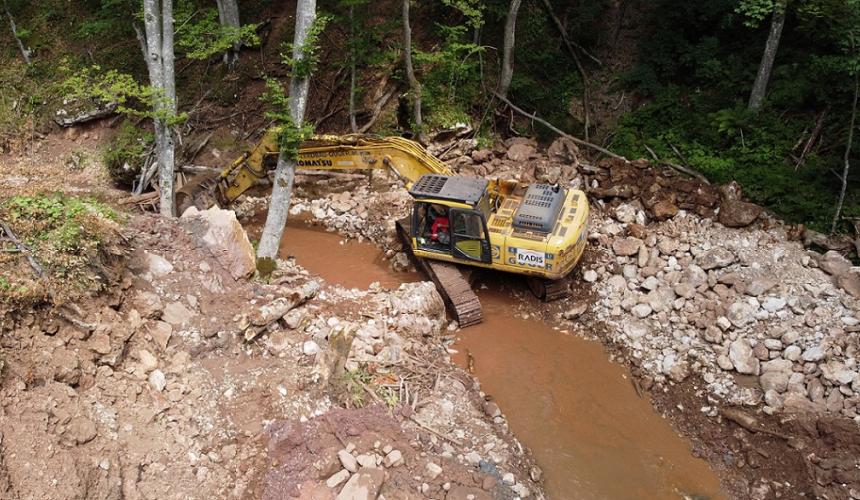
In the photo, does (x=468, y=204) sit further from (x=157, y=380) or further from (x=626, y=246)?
(x=157, y=380)

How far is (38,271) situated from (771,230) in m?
10.5

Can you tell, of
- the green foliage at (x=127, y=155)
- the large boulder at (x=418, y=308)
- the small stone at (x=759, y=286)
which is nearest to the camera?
the large boulder at (x=418, y=308)

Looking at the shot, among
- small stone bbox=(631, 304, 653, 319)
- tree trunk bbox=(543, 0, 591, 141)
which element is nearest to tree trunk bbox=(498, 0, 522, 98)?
tree trunk bbox=(543, 0, 591, 141)

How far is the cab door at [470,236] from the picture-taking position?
9.05 metres

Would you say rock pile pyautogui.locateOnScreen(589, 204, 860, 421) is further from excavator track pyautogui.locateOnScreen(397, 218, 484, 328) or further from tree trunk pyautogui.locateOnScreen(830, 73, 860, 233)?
excavator track pyautogui.locateOnScreen(397, 218, 484, 328)

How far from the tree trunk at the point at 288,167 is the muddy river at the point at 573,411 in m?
1.18

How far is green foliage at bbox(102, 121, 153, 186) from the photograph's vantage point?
12.8 meters

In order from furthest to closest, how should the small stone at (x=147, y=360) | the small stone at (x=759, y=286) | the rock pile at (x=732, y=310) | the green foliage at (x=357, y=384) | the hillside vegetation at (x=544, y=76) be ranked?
the hillside vegetation at (x=544, y=76) < the small stone at (x=759, y=286) < the rock pile at (x=732, y=310) < the green foliage at (x=357, y=384) < the small stone at (x=147, y=360)

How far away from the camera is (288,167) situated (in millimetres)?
9648

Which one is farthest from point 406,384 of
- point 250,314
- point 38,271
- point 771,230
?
point 771,230

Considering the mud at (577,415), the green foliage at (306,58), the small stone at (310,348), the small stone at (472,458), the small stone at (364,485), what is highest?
the green foliage at (306,58)

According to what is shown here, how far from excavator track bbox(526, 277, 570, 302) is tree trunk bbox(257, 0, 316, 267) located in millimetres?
4408

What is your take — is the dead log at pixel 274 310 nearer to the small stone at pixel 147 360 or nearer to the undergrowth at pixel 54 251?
the small stone at pixel 147 360

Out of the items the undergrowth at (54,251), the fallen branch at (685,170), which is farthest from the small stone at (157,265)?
the fallen branch at (685,170)
